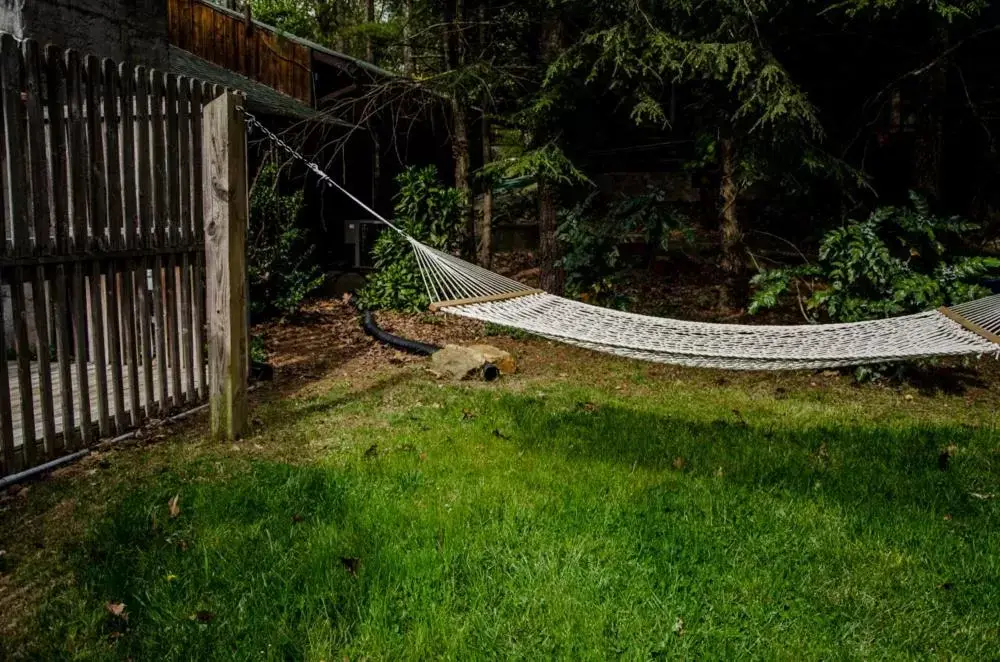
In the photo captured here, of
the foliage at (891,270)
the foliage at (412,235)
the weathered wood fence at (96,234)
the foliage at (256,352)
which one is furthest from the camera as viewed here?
the foliage at (412,235)

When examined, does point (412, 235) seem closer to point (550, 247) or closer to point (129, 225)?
point (550, 247)

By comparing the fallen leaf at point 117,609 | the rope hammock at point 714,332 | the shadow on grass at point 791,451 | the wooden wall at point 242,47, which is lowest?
the fallen leaf at point 117,609

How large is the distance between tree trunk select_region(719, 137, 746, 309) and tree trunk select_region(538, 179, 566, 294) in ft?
5.03

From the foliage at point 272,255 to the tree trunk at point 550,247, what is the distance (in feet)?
7.52

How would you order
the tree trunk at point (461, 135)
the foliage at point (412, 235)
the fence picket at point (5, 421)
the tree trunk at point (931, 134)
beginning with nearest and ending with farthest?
Result: 1. the fence picket at point (5, 421)
2. the tree trunk at point (931, 134)
3. the foliage at point (412, 235)
4. the tree trunk at point (461, 135)

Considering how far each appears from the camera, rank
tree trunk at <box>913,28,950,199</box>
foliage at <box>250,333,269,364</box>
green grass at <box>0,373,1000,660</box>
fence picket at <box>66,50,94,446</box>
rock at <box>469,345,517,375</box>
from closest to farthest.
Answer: green grass at <box>0,373,1000,660</box> < fence picket at <box>66,50,94,446</box> < foliage at <box>250,333,269,364</box> < rock at <box>469,345,517,375</box> < tree trunk at <box>913,28,950,199</box>

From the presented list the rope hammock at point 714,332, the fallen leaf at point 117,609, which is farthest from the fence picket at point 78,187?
the rope hammock at point 714,332

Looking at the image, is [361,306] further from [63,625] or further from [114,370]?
[63,625]

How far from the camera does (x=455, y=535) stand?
269cm

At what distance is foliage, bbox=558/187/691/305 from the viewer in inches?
271

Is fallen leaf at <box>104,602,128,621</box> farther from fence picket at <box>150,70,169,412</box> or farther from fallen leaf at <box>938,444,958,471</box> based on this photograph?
fallen leaf at <box>938,444,958,471</box>

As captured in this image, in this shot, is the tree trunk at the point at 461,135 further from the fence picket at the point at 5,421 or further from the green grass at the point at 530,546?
the fence picket at the point at 5,421

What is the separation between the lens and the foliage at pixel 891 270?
5.23 metres

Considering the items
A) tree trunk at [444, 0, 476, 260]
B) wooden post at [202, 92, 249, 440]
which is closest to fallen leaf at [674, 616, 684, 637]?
wooden post at [202, 92, 249, 440]
